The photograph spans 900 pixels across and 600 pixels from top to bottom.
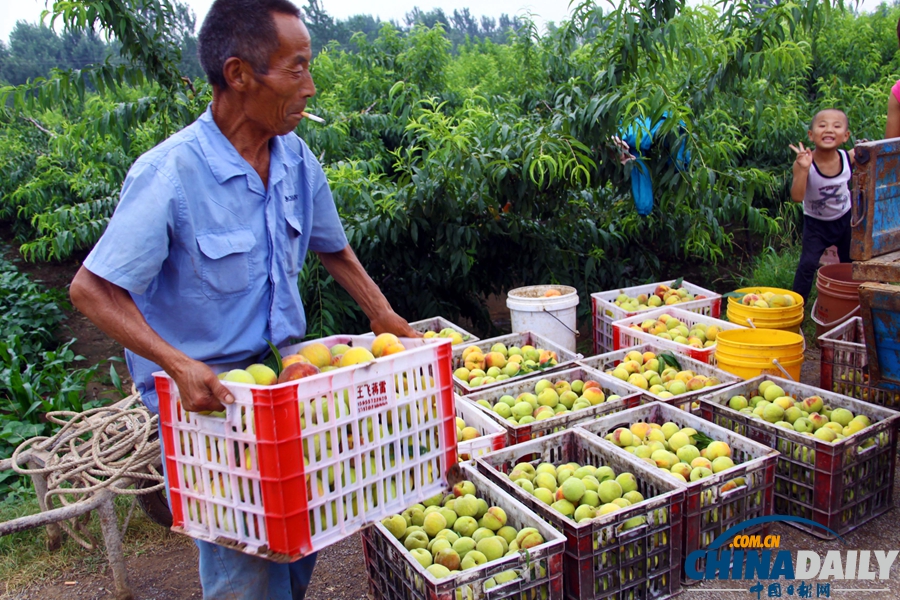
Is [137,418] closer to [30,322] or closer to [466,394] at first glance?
[466,394]

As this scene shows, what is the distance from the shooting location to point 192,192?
1.82 meters

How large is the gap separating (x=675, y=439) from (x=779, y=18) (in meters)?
3.04

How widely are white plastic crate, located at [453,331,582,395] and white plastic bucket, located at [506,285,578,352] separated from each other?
7.0 inches

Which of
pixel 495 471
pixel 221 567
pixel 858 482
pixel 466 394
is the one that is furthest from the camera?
pixel 466 394

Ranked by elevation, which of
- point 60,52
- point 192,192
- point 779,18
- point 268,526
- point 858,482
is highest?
point 60,52

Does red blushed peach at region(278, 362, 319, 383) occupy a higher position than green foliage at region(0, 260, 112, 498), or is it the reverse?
red blushed peach at region(278, 362, 319, 383)

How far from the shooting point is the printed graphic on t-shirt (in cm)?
522

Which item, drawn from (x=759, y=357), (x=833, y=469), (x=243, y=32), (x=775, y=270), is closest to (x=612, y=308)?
(x=759, y=357)

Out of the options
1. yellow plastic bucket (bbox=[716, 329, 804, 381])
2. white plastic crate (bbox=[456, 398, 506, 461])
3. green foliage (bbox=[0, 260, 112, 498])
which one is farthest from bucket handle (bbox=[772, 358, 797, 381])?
green foliage (bbox=[0, 260, 112, 498])

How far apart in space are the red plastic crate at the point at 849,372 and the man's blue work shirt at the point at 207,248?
282cm

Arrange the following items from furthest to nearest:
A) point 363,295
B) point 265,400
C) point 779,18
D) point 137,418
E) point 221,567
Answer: point 779,18 < point 137,418 < point 363,295 < point 221,567 < point 265,400

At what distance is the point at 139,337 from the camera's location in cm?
169

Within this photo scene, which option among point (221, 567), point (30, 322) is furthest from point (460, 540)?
point (30, 322)

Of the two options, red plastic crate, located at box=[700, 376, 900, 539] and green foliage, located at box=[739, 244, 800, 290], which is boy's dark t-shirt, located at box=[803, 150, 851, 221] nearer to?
green foliage, located at box=[739, 244, 800, 290]
